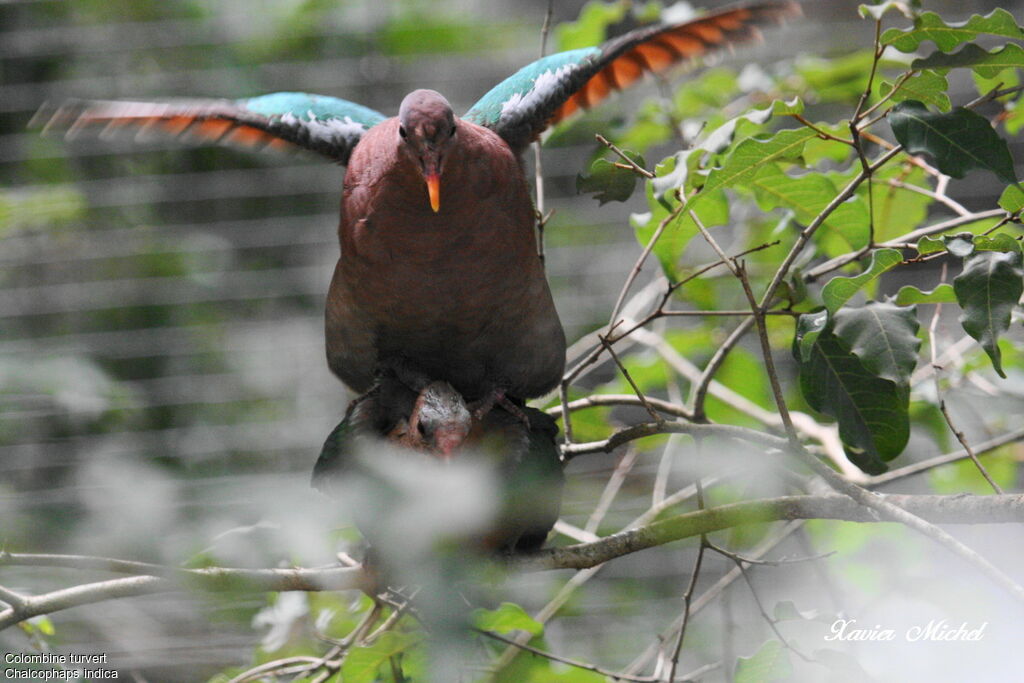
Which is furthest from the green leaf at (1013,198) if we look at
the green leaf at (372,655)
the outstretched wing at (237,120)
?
the outstretched wing at (237,120)

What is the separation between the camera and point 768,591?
8.80ft

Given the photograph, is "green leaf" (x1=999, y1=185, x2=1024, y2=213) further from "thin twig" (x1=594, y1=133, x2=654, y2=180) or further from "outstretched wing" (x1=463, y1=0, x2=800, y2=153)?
"outstretched wing" (x1=463, y1=0, x2=800, y2=153)

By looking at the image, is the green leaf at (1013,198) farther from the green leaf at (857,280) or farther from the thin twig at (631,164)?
the thin twig at (631,164)

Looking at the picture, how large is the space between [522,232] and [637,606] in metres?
1.43

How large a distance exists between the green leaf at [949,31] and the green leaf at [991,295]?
0.69 feet

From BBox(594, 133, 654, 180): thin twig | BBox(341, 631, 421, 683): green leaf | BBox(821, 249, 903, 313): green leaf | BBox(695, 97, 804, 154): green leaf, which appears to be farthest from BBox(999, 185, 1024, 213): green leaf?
BBox(341, 631, 421, 683): green leaf

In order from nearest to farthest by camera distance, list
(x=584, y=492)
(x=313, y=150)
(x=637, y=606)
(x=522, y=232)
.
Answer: (x=522, y=232)
(x=313, y=150)
(x=584, y=492)
(x=637, y=606)

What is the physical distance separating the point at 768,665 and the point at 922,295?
428mm

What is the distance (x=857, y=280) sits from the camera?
1000mm

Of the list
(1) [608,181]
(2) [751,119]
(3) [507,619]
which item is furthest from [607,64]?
(3) [507,619]

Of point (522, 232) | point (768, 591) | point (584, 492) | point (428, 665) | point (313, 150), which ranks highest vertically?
point (313, 150)

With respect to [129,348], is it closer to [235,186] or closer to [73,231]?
[73,231]

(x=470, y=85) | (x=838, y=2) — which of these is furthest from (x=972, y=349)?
(x=470, y=85)

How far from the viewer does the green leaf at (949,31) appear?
37.9 inches
